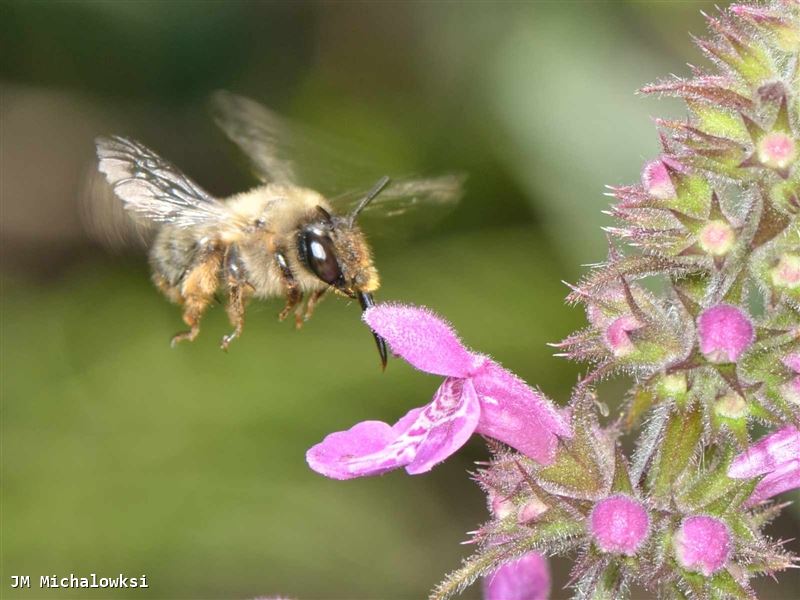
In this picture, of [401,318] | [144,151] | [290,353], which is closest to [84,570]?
[290,353]

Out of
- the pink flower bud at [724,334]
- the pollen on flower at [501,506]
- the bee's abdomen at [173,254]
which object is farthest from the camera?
the bee's abdomen at [173,254]

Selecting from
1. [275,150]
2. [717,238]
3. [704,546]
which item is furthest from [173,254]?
[704,546]

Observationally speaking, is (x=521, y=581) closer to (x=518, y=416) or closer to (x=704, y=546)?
(x=518, y=416)

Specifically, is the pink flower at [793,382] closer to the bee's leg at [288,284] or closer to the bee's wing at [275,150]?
the bee's leg at [288,284]

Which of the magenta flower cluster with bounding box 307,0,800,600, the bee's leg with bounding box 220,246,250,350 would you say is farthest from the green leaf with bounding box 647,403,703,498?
the bee's leg with bounding box 220,246,250,350

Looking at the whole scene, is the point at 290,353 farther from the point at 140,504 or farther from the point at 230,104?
the point at 230,104

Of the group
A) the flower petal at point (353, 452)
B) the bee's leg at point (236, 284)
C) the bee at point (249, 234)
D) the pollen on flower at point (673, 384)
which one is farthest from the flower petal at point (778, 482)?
the bee's leg at point (236, 284)

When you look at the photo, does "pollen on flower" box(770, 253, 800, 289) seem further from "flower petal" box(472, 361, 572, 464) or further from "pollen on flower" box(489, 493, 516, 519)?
"pollen on flower" box(489, 493, 516, 519)
